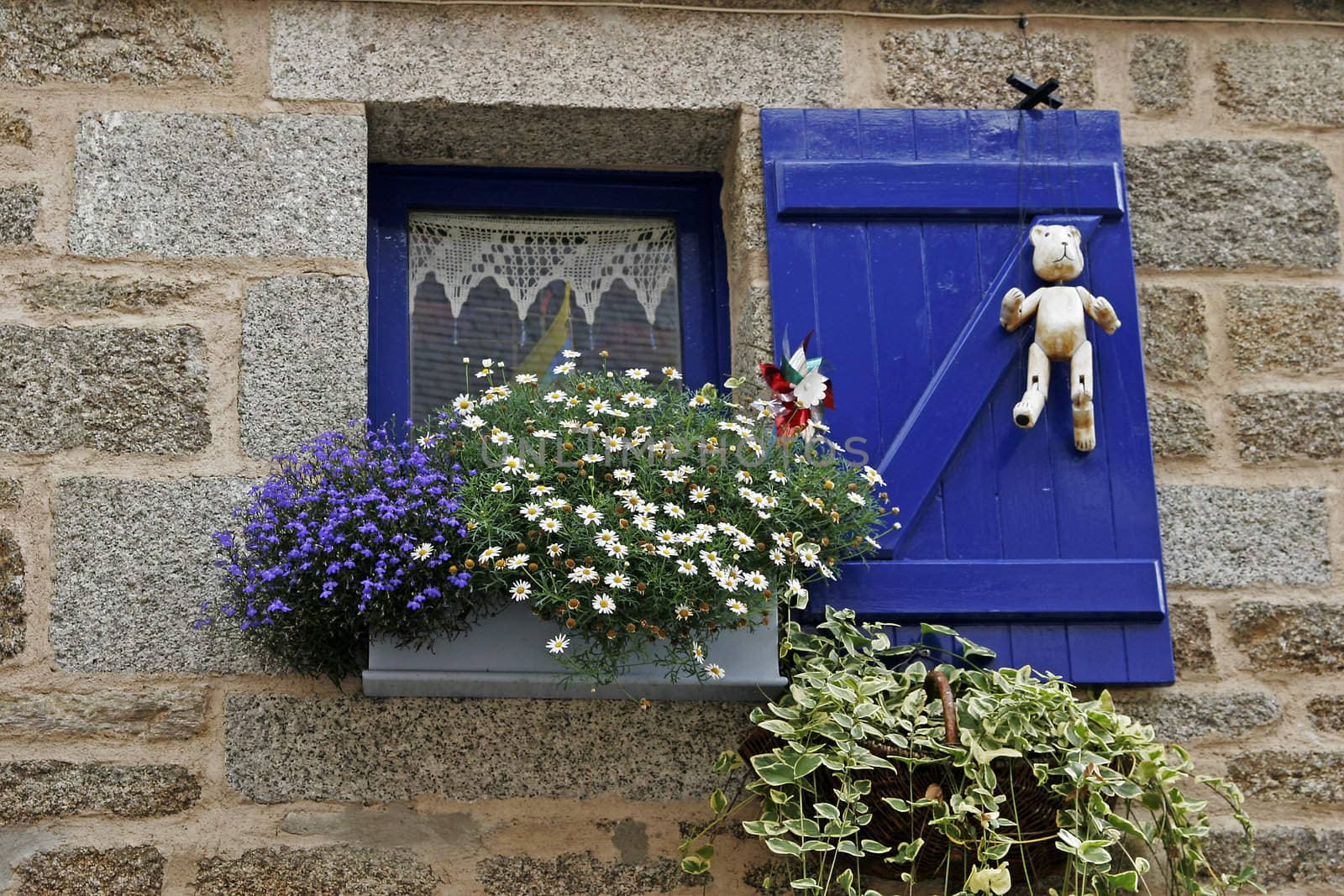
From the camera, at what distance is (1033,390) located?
3.17 meters

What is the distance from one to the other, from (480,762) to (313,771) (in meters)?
0.30

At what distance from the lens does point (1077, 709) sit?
9.11 ft

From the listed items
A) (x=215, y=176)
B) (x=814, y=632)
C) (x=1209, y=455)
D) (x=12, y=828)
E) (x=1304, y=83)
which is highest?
(x=1304, y=83)

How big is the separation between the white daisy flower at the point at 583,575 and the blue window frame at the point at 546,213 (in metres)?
0.84

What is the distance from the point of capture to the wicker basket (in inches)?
106

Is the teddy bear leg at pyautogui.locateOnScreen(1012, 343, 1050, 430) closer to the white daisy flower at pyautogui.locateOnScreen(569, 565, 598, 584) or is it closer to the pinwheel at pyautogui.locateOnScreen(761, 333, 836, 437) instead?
the pinwheel at pyautogui.locateOnScreen(761, 333, 836, 437)

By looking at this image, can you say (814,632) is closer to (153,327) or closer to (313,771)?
(313,771)

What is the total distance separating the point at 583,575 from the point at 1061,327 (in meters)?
1.11

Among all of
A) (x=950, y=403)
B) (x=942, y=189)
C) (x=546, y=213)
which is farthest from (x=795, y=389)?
(x=546, y=213)

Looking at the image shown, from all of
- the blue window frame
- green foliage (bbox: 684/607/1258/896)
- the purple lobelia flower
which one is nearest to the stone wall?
the blue window frame

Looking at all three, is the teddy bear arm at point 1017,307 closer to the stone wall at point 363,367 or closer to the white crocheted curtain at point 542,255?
the stone wall at point 363,367

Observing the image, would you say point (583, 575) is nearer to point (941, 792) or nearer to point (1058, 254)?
point (941, 792)

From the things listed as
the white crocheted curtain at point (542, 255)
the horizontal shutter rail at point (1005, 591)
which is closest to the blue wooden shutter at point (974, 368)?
the horizontal shutter rail at point (1005, 591)

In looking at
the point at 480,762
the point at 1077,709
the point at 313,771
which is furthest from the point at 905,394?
the point at 313,771
